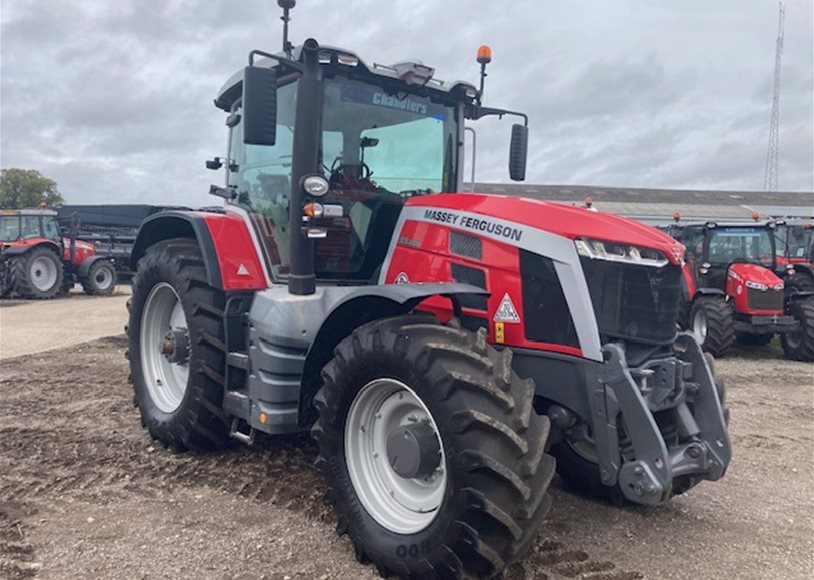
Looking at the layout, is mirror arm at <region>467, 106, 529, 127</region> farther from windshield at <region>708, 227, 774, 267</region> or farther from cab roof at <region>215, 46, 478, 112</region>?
windshield at <region>708, 227, 774, 267</region>

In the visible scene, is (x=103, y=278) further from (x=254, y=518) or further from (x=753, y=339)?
(x=254, y=518)

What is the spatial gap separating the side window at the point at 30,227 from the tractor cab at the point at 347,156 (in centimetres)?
1623

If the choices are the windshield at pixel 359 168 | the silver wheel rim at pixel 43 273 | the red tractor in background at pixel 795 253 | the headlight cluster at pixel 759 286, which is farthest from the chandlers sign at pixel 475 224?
the silver wheel rim at pixel 43 273

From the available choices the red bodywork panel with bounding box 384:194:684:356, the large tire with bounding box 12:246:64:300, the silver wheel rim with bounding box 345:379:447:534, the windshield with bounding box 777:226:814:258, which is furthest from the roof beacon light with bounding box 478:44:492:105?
the large tire with bounding box 12:246:64:300

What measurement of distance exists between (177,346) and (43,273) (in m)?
15.4

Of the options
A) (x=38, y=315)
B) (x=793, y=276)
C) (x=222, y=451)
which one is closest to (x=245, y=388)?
(x=222, y=451)

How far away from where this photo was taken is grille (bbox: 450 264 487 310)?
3.45 metres

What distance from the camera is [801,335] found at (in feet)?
32.3

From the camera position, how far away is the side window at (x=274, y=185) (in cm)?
423

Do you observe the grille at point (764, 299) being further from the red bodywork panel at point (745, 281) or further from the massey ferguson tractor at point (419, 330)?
the massey ferguson tractor at point (419, 330)

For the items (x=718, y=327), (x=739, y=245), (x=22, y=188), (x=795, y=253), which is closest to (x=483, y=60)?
(x=718, y=327)

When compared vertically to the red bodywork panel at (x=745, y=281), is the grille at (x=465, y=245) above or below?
above

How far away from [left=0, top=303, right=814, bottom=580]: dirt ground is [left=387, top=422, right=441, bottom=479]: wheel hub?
489 mm

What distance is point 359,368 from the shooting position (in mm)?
3209
